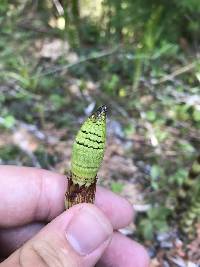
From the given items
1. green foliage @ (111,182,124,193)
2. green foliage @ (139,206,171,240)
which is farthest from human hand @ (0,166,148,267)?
green foliage @ (111,182,124,193)

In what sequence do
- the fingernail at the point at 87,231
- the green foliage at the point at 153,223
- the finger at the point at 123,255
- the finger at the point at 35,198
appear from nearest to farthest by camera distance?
1. the fingernail at the point at 87,231
2. the finger at the point at 35,198
3. the finger at the point at 123,255
4. the green foliage at the point at 153,223

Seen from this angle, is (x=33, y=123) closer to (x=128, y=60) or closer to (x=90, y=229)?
(x=128, y=60)

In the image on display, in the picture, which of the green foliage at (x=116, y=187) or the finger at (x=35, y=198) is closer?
the finger at (x=35, y=198)

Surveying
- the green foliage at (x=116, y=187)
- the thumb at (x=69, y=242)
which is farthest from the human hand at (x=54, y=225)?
the green foliage at (x=116, y=187)

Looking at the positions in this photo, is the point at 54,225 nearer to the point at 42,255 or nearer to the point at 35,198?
the point at 42,255

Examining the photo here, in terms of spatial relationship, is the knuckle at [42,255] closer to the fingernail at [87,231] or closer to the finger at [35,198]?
the fingernail at [87,231]

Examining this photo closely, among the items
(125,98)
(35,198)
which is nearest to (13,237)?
(35,198)
